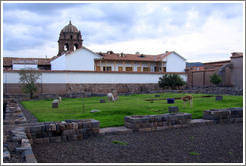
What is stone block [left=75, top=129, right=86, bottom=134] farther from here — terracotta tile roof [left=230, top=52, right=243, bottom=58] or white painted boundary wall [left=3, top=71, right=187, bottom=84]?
terracotta tile roof [left=230, top=52, right=243, bottom=58]

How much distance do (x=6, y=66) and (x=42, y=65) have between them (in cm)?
543

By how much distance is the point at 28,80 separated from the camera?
957 inches

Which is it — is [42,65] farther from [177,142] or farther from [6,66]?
[177,142]

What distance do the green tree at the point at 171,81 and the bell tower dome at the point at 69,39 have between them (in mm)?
18814

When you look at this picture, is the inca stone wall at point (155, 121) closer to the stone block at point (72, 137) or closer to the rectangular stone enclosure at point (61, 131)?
the rectangular stone enclosure at point (61, 131)

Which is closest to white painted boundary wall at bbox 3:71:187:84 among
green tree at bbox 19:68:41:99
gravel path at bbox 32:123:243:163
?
green tree at bbox 19:68:41:99

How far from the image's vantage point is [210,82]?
32438mm

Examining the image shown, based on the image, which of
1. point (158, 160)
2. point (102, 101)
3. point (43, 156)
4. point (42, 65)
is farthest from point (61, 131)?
point (42, 65)

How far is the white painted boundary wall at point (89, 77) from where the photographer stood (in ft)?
83.8

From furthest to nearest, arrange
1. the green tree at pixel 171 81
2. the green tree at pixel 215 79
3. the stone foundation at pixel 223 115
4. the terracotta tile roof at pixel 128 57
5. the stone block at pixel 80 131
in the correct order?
the terracotta tile roof at pixel 128 57, the green tree at pixel 215 79, the green tree at pixel 171 81, the stone foundation at pixel 223 115, the stone block at pixel 80 131

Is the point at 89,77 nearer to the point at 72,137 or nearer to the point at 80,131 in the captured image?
the point at 80,131

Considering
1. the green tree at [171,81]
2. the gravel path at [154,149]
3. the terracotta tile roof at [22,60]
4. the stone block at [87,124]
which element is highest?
the terracotta tile roof at [22,60]

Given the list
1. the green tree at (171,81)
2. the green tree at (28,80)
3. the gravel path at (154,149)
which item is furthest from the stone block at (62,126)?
the green tree at (171,81)

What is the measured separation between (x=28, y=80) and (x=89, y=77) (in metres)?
7.10
